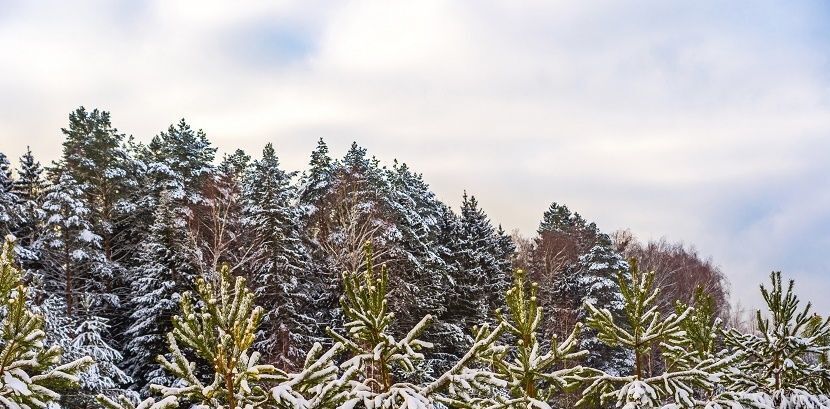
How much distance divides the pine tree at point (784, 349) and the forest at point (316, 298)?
0.10ft

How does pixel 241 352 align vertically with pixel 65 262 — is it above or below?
below

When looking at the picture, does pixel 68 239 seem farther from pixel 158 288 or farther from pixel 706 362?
pixel 706 362

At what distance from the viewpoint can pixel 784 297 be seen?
811cm

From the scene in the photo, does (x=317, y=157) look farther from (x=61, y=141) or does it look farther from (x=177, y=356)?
(x=177, y=356)

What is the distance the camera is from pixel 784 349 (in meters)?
8.02

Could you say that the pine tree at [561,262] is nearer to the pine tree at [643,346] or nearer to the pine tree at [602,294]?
the pine tree at [602,294]

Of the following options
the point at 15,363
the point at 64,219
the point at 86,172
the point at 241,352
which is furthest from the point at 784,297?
the point at 86,172

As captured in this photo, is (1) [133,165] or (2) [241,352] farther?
(1) [133,165]

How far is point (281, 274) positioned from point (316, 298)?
8.91ft

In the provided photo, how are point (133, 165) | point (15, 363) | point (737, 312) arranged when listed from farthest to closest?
1. point (737, 312)
2. point (133, 165)
3. point (15, 363)

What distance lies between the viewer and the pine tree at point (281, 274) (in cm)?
2111

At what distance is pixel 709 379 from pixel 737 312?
6322 centimetres

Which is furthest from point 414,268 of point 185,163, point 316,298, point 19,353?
point 19,353

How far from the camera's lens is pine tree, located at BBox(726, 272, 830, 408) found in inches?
308
